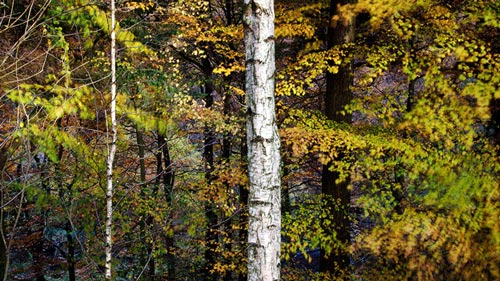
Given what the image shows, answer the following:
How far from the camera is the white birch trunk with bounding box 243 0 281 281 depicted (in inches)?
124

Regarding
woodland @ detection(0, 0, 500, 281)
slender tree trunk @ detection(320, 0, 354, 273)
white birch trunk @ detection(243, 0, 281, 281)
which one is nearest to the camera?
white birch trunk @ detection(243, 0, 281, 281)

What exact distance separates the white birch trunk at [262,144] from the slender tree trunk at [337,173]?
11.2 feet

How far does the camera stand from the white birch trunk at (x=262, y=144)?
3.16 metres

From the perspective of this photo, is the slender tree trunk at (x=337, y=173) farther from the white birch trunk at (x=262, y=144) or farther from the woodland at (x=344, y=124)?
the white birch trunk at (x=262, y=144)

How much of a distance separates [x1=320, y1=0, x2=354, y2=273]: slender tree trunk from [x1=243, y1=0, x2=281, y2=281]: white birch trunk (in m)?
3.40

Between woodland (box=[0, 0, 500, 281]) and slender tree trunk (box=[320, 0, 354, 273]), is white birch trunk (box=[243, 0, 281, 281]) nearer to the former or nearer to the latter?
woodland (box=[0, 0, 500, 281])

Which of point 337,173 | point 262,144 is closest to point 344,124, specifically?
point 337,173

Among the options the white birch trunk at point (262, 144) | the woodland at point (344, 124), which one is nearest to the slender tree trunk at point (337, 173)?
the woodland at point (344, 124)

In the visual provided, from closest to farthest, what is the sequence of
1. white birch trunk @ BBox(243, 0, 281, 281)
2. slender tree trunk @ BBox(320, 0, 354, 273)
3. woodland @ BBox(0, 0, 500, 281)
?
white birch trunk @ BBox(243, 0, 281, 281) < woodland @ BBox(0, 0, 500, 281) < slender tree trunk @ BBox(320, 0, 354, 273)

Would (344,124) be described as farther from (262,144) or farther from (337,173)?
(262,144)

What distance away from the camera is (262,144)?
319 cm

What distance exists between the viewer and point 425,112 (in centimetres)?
480

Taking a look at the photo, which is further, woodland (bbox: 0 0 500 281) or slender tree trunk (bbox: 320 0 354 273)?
slender tree trunk (bbox: 320 0 354 273)

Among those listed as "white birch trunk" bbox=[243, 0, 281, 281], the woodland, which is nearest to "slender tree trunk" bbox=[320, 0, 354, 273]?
the woodland
